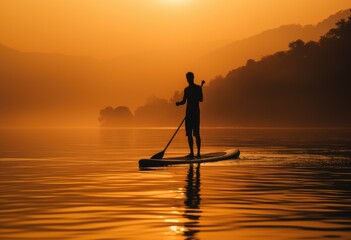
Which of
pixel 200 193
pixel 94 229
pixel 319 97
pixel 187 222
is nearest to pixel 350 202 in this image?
pixel 200 193

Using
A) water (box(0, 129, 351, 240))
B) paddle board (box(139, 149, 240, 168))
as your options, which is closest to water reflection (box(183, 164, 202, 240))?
water (box(0, 129, 351, 240))

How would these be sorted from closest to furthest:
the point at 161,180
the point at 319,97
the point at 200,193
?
the point at 200,193, the point at 161,180, the point at 319,97

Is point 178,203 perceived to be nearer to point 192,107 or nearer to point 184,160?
point 184,160

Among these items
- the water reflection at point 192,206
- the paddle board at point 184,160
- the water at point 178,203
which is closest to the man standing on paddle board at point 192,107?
the paddle board at point 184,160

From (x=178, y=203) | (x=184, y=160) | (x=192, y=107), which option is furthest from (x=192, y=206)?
(x=192, y=107)

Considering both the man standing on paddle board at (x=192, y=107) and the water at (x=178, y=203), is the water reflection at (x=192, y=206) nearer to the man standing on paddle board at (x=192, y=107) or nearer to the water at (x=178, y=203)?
the water at (x=178, y=203)

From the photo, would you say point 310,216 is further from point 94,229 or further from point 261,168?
point 261,168

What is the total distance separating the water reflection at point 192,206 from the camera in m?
11.3

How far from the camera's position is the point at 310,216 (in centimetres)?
1294

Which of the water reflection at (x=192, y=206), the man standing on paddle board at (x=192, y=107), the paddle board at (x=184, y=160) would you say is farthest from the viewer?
the man standing on paddle board at (x=192, y=107)

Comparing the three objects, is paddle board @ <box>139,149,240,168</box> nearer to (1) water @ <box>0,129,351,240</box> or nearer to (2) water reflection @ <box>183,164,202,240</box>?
(1) water @ <box>0,129,351,240</box>

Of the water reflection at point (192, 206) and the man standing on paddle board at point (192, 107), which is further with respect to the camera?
the man standing on paddle board at point (192, 107)

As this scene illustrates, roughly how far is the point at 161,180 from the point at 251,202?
5525 mm

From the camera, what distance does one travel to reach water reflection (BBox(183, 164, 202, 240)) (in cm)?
1128
